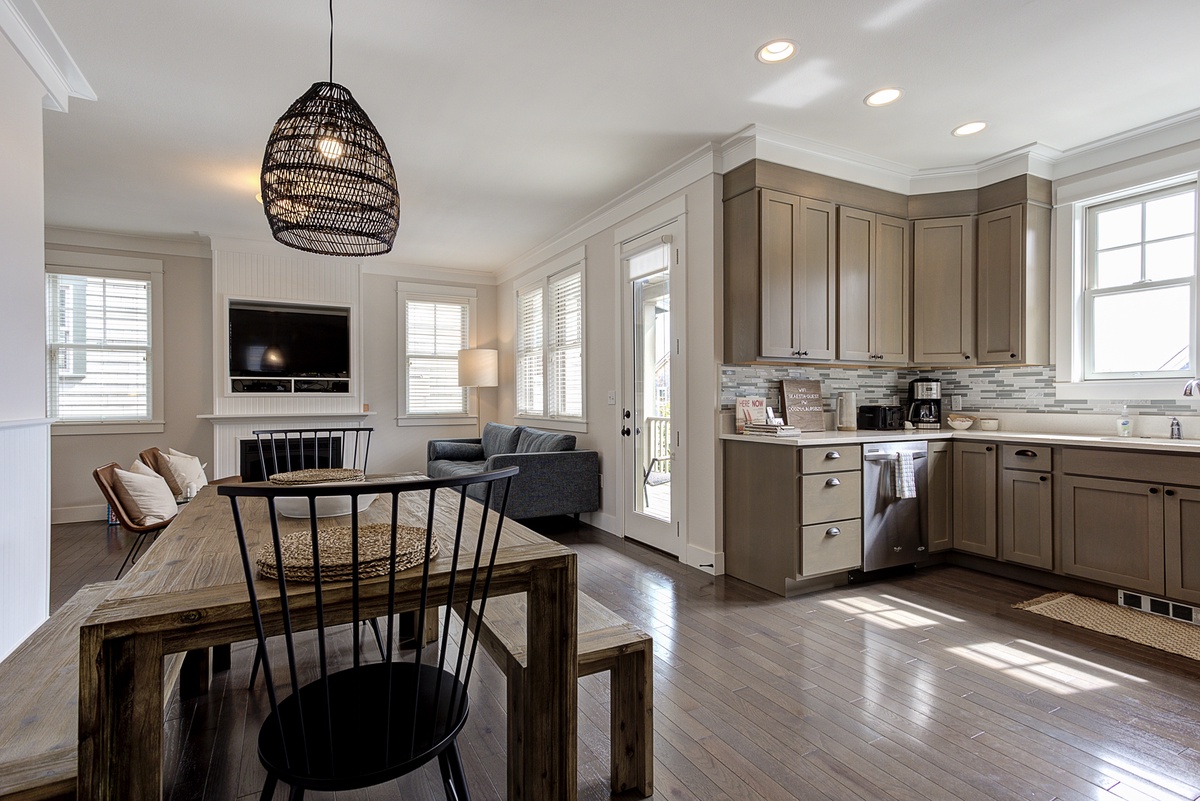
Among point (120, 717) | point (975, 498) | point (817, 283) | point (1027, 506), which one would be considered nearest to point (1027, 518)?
point (1027, 506)

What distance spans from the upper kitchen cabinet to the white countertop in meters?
0.57

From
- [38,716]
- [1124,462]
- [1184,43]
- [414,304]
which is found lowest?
[38,716]

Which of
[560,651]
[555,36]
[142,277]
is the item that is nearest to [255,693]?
[560,651]

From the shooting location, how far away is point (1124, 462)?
3.12 metres

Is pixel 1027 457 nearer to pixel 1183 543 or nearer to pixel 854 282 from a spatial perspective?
pixel 1183 543

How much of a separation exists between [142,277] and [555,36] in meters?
5.39

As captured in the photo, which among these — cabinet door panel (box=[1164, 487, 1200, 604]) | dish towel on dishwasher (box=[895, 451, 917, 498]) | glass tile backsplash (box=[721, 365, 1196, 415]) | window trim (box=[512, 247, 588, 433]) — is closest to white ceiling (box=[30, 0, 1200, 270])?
window trim (box=[512, 247, 588, 433])

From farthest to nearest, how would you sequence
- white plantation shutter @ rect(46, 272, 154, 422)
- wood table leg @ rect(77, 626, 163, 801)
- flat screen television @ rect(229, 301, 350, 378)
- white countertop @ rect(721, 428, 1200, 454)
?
flat screen television @ rect(229, 301, 350, 378) → white plantation shutter @ rect(46, 272, 154, 422) → white countertop @ rect(721, 428, 1200, 454) → wood table leg @ rect(77, 626, 163, 801)

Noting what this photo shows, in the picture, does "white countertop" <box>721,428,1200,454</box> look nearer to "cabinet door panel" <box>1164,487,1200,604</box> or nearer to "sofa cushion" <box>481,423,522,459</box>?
"cabinet door panel" <box>1164,487,1200,604</box>

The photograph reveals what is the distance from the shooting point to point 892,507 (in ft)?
12.1

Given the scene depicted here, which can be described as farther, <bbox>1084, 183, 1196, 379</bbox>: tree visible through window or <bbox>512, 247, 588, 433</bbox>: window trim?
<bbox>512, 247, 588, 433</bbox>: window trim

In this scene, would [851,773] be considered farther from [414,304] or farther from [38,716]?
[414,304]

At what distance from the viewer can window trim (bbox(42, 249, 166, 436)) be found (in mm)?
5492

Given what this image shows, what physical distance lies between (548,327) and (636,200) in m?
1.90
